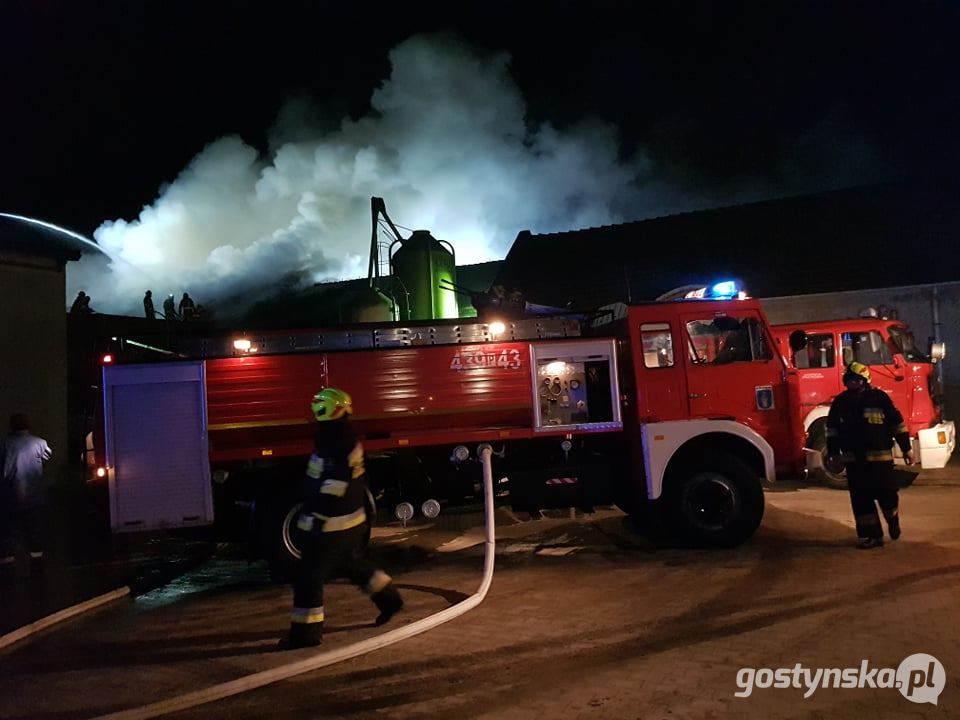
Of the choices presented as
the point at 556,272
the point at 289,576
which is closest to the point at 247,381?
the point at 289,576

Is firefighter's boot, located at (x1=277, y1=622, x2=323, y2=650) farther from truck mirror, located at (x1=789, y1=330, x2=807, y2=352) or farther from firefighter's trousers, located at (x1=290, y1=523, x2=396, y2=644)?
truck mirror, located at (x1=789, y1=330, x2=807, y2=352)

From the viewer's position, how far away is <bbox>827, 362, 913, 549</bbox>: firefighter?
6.68 m

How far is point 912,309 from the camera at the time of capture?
49.0 feet

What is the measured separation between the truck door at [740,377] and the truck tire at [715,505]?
1.78 ft

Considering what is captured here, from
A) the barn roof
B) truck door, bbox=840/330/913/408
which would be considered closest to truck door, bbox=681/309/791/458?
truck door, bbox=840/330/913/408

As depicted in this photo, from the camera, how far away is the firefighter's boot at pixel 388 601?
5047 mm

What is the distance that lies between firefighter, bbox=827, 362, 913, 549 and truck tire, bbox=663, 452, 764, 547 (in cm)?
84

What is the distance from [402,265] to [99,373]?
9.46 metres

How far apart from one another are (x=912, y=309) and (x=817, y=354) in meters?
5.71

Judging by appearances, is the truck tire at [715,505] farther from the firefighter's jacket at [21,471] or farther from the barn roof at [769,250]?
the barn roof at [769,250]

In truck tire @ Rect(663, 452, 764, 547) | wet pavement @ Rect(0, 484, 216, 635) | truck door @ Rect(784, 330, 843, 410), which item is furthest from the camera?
truck door @ Rect(784, 330, 843, 410)

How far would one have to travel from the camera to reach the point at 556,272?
19.1 m

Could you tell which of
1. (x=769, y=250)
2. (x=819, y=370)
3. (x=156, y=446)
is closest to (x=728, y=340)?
(x=819, y=370)

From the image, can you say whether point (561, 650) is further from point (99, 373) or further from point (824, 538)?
point (99, 373)
